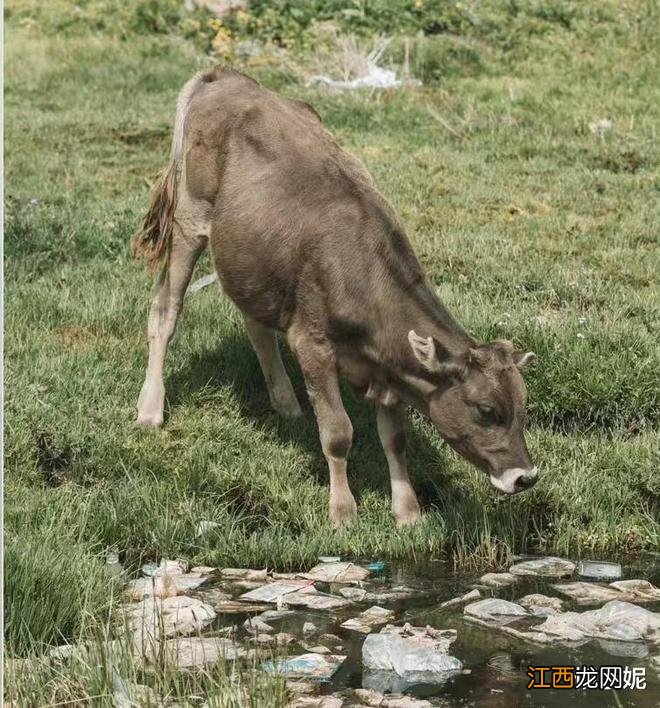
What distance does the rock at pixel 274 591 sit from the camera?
6.25 metres

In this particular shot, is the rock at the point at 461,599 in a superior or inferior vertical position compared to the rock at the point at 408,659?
inferior

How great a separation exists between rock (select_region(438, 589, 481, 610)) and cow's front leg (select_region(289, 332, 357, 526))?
4.24 feet

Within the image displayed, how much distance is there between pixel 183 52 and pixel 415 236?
982 cm

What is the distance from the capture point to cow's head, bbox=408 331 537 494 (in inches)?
266

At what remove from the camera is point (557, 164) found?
13469mm

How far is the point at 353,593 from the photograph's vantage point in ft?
20.8

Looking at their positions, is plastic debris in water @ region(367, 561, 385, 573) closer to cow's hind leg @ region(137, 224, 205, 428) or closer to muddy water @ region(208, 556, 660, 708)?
muddy water @ region(208, 556, 660, 708)

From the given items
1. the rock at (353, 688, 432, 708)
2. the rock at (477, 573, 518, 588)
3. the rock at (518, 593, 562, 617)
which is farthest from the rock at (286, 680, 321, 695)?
the rock at (477, 573, 518, 588)

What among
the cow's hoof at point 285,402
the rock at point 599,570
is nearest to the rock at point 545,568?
the rock at point 599,570

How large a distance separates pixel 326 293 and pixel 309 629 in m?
2.22

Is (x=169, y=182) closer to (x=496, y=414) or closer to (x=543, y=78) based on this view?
(x=496, y=414)

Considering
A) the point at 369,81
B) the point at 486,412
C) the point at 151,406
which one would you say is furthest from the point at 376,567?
the point at 369,81

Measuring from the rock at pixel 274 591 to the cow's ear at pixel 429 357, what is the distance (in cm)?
131

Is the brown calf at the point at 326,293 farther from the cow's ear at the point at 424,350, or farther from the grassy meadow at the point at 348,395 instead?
the grassy meadow at the point at 348,395
